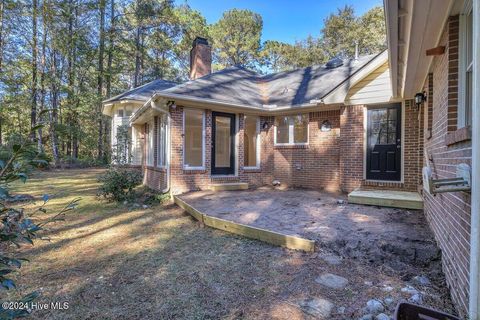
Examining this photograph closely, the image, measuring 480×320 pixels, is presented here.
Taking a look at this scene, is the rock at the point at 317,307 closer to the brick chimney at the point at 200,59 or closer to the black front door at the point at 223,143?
the black front door at the point at 223,143

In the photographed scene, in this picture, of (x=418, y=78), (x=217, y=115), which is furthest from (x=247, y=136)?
(x=418, y=78)

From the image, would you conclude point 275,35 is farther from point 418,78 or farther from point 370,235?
point 370,235

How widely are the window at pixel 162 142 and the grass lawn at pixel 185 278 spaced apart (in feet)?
11.8

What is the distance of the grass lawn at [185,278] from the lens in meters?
2.42

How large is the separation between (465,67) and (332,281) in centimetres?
236

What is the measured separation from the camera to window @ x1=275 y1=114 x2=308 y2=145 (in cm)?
899

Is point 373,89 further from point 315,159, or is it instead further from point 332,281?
point 332,281

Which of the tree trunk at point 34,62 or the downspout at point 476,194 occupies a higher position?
the tree trunk at point 34,62

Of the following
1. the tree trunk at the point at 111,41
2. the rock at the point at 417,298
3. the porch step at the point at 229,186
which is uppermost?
the tree trunk at the point at 111,41

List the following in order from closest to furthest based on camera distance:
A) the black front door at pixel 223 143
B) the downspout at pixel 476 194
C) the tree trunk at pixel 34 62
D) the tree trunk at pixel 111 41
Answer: the downspout at pixel 476 194
the black front door at pixel 223 143
the tree trunk at pixel 34 62
the tree trunk at pixel 111 41

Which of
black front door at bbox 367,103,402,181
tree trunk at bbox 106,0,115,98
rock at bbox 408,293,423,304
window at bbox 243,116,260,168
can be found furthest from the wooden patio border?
tree trunk at bbox 106,0,115,98

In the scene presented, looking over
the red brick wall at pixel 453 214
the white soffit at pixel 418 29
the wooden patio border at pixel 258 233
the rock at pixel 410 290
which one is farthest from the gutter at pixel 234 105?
the rock at pixel 410 290

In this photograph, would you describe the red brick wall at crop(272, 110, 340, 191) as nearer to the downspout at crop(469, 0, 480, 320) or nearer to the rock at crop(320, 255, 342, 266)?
the rock at crop(320, 255, 342, 266)

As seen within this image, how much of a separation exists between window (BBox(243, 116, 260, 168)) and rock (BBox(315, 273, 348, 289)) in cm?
653
